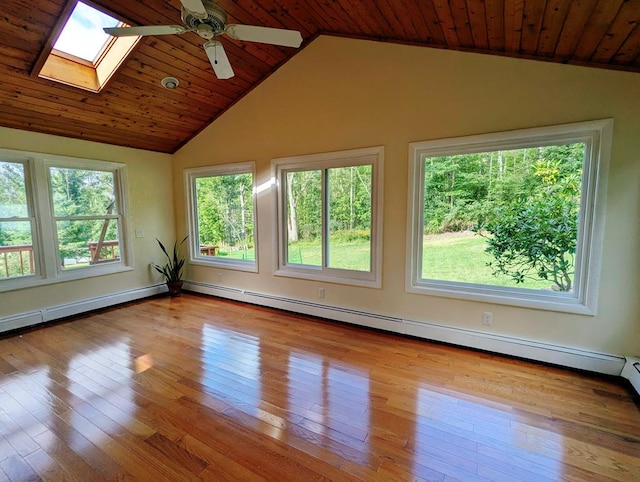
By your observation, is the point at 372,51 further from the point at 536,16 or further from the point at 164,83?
the point at 164,83

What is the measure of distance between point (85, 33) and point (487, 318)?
15.4ft

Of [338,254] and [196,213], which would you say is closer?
[338,254]

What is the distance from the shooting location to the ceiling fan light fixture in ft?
11.0

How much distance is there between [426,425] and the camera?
1899mm

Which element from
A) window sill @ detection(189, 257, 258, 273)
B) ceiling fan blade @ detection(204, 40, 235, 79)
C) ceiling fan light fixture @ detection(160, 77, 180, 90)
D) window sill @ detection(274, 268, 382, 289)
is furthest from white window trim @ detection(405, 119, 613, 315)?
ceiling fan light fixture @ detection(160, 77, 180, 90)

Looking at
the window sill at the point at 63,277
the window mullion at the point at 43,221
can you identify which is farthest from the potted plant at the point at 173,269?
the window mullion at the point at 43,221

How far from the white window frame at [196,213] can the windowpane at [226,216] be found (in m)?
0.05

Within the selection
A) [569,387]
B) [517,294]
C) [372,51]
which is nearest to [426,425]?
[569,387]

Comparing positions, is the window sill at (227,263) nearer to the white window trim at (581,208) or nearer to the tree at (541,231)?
the white window trim at (581,208)

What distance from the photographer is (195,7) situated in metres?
1.71

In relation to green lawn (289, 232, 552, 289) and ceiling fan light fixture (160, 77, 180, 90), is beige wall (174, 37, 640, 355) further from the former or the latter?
ceiling fan light fixture (160, 77, 180, 90)

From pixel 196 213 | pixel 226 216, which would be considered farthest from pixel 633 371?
pixel 196 213

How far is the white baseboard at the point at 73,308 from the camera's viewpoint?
3425 millimetres

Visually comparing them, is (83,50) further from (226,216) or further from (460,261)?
(460,261)
